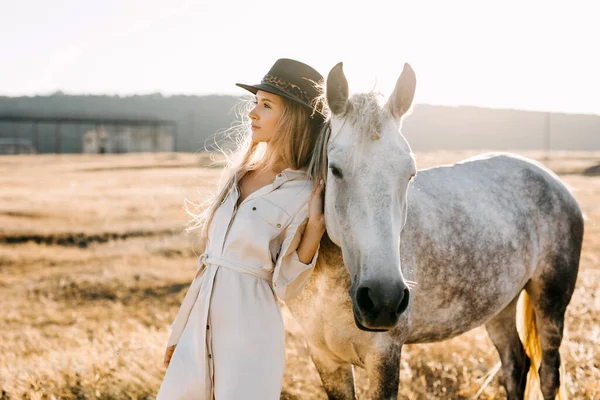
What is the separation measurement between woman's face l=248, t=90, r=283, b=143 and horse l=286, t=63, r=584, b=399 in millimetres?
293

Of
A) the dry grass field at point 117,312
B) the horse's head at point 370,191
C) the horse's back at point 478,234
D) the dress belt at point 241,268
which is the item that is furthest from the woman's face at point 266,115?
the dry grass field at point 117,312

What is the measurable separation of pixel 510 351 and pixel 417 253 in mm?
1887

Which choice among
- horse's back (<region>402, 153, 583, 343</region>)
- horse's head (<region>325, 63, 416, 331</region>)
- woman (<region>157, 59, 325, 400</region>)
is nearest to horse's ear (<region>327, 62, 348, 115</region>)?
horse's head (<region>325, 63, 416, 331</region>)

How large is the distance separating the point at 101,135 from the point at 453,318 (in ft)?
248

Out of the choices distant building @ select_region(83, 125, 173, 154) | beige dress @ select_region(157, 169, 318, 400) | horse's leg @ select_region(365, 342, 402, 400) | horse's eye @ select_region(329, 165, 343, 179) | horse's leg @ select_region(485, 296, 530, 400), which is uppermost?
horse's eye @ select_region(329, 165, 343, 179)

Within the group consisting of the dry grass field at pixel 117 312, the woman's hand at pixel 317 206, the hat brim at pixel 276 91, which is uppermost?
the hat brim at pixel 276 91

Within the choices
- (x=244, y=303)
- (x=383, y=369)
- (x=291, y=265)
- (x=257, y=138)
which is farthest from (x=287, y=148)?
(x=383, y=369)

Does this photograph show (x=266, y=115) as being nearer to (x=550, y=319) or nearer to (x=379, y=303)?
(x=379, y=303)

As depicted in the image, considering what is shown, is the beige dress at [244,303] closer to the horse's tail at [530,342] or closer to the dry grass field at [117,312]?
the dry grass field at [117,312]

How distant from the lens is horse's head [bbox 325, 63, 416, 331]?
83.0 inches

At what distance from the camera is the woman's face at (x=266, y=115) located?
2.82 meters

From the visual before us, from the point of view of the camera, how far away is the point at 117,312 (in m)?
8.37

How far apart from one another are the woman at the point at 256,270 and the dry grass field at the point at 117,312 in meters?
1.80

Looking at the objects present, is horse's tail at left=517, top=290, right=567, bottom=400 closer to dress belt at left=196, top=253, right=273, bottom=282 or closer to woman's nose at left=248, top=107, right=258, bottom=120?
dress belt at left=196, top=253, right=273, bottom=282
